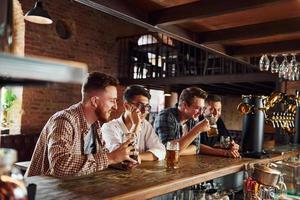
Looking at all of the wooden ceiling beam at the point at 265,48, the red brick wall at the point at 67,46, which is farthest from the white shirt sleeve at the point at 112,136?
the red brick wall at the point at 67,46

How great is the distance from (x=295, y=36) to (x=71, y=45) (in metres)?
5.17

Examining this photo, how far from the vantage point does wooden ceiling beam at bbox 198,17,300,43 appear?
1790 millimetres

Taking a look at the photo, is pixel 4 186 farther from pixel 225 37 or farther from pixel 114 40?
pixel 114 40

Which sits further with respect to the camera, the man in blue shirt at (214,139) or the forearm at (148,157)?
the man in blue shirt at (214,139)

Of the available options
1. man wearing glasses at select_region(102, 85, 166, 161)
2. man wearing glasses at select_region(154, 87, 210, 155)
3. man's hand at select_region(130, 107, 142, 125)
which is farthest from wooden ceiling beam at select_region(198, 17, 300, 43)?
man's hand at select_region(130, 107, 142, 125)

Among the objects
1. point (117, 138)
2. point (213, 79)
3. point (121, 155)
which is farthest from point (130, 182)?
point (213, 79)

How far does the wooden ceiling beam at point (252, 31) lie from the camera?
1790 mm

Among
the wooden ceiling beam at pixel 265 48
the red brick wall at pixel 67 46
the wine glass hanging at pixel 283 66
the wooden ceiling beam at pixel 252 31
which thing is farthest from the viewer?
the red brick wall at pixel 67 46

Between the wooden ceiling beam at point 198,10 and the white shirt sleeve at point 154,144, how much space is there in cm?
71

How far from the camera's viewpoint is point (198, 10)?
1559 mm

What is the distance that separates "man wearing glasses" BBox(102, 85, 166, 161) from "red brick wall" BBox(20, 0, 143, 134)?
355 centimetres

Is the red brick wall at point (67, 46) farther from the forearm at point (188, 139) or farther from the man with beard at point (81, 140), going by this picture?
the man with beard at point (81, 140)

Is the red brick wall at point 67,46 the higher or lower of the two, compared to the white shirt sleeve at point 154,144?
higher

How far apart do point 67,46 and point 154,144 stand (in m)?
4.95
